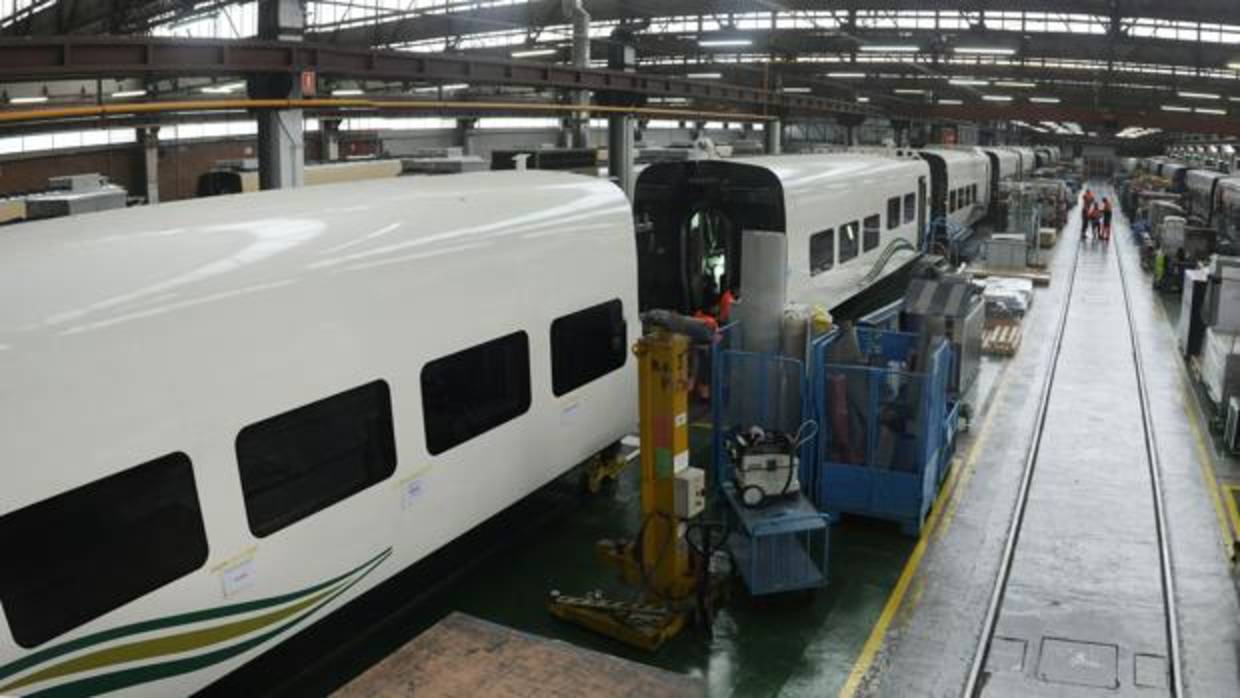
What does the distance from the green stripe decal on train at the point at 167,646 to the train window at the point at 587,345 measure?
279 centimetres

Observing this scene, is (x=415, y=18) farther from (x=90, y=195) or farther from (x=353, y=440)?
(x=353, y=440)

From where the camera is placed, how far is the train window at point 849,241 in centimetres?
1564

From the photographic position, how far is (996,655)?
7.16 m

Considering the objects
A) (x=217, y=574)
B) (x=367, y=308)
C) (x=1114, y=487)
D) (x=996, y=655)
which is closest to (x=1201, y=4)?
(x=1114, y=487)

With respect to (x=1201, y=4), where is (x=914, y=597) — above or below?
below

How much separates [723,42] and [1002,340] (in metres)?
16.5

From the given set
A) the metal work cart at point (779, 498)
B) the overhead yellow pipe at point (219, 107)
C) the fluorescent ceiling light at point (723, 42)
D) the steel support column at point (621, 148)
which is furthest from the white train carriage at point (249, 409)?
the fluorescent ceiling light at point (723, 42)

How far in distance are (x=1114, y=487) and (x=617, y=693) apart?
764 cm

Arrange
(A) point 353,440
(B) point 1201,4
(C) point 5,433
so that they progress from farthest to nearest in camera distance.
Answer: (B) point 1201,4 < (A) point 353,440 < (C) point 5,433

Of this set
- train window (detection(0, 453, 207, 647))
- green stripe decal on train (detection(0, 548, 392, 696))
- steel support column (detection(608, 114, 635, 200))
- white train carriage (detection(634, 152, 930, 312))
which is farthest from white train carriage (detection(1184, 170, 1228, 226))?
train window (detection(0, 453, 207, 647))

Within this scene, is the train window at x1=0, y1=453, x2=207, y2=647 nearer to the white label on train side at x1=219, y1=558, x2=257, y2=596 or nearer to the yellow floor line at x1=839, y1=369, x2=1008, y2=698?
the white label on train side at x1=219, y1=558, x2=257, y2=596

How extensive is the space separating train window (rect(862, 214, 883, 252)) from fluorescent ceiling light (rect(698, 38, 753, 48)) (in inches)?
507

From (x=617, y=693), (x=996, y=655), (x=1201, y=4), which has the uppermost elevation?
(x=1201, y=4)

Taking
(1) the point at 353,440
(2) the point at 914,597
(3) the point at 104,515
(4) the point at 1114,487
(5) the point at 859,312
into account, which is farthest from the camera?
(5) the point at 859,312
